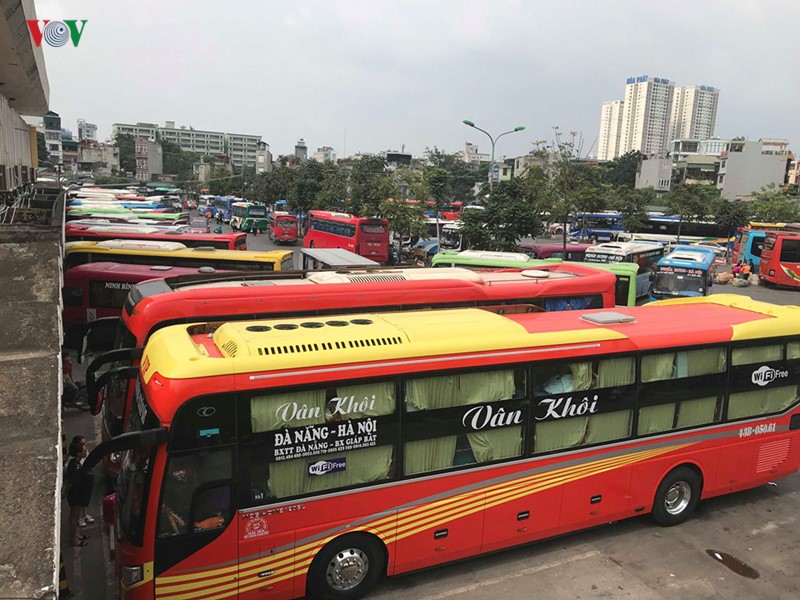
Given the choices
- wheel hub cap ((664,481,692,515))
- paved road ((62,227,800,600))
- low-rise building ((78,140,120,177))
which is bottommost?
paved road ((62,227,800,600))

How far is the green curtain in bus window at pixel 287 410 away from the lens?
4.99 m

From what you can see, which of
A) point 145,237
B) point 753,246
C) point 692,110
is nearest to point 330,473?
point 145,237

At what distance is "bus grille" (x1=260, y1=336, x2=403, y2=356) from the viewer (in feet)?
17.0

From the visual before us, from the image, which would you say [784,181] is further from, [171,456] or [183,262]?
[171,456]

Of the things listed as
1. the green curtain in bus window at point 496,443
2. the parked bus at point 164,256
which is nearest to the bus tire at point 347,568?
the green curtain in bus window at point 496,443

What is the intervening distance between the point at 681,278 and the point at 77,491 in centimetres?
1950

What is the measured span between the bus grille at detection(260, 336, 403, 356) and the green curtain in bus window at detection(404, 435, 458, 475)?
0.98 m

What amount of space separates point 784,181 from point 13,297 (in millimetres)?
102578

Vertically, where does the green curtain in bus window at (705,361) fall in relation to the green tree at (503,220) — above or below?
below

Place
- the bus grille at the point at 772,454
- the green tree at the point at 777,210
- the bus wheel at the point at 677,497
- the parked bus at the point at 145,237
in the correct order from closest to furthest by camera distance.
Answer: the bus wheel at the point at 677,497 < the bus grille at the point at 772,454 < the parked bus at the point at 145,237 < the green tree at the point at 777,210

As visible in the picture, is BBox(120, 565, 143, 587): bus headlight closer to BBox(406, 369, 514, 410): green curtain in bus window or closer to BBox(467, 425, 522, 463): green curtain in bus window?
BBox(406, 369, 514, 410): green curtain in bus window

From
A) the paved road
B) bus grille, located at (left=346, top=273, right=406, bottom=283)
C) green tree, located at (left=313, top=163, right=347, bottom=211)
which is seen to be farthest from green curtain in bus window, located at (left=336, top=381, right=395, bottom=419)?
green tree, located at (left=313, top=163, right=347, bottom=211)

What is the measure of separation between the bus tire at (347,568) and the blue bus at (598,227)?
1824 inches

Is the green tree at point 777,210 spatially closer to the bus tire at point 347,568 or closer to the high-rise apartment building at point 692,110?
the bus tire at point 347,568
